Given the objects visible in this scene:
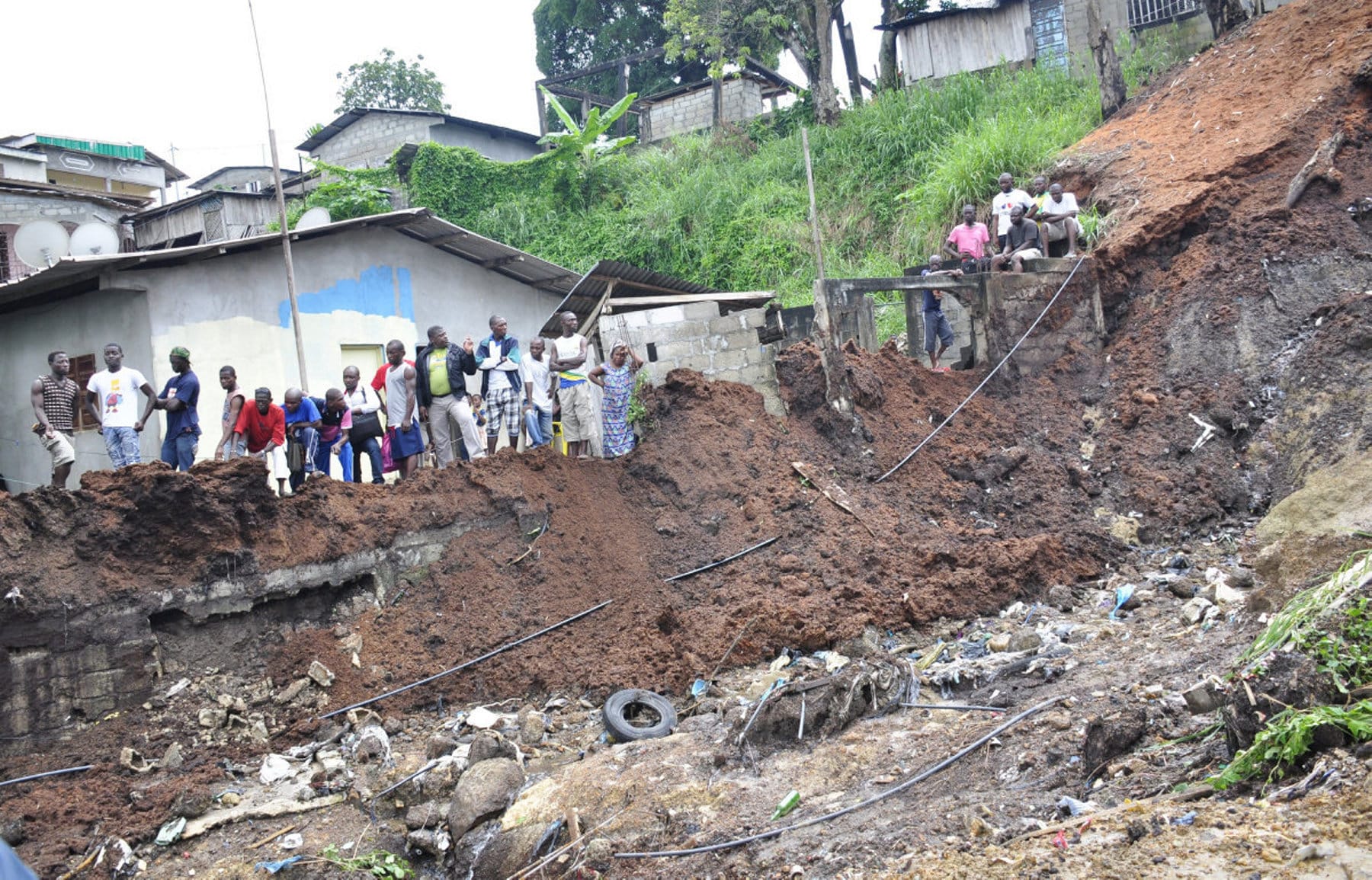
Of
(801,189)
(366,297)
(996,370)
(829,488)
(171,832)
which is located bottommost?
(171,832)

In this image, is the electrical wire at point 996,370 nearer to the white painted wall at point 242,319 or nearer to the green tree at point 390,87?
the white painted wall at point 242,319

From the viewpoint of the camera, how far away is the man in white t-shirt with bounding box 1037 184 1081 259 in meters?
13.4

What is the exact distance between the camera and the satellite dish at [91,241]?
15.9m

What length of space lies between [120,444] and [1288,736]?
972 centimetres

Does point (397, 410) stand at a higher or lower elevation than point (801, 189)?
lower

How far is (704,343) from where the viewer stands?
38.9 ft

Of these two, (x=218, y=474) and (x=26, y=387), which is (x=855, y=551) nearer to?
(x=218, y=474)

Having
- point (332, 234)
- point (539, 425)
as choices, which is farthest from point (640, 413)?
point (332, 234)

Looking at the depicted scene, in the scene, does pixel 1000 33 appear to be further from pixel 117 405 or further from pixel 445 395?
pixel 117 405

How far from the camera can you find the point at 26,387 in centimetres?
1457

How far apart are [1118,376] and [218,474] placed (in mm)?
9599

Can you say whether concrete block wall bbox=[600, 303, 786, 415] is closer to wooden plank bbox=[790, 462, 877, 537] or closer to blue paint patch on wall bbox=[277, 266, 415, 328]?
wooden plank bbox=[790, 462, 877, 537]

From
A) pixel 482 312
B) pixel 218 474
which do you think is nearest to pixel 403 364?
pixel 218 474

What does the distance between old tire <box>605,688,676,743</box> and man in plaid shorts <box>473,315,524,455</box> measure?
3368mm
